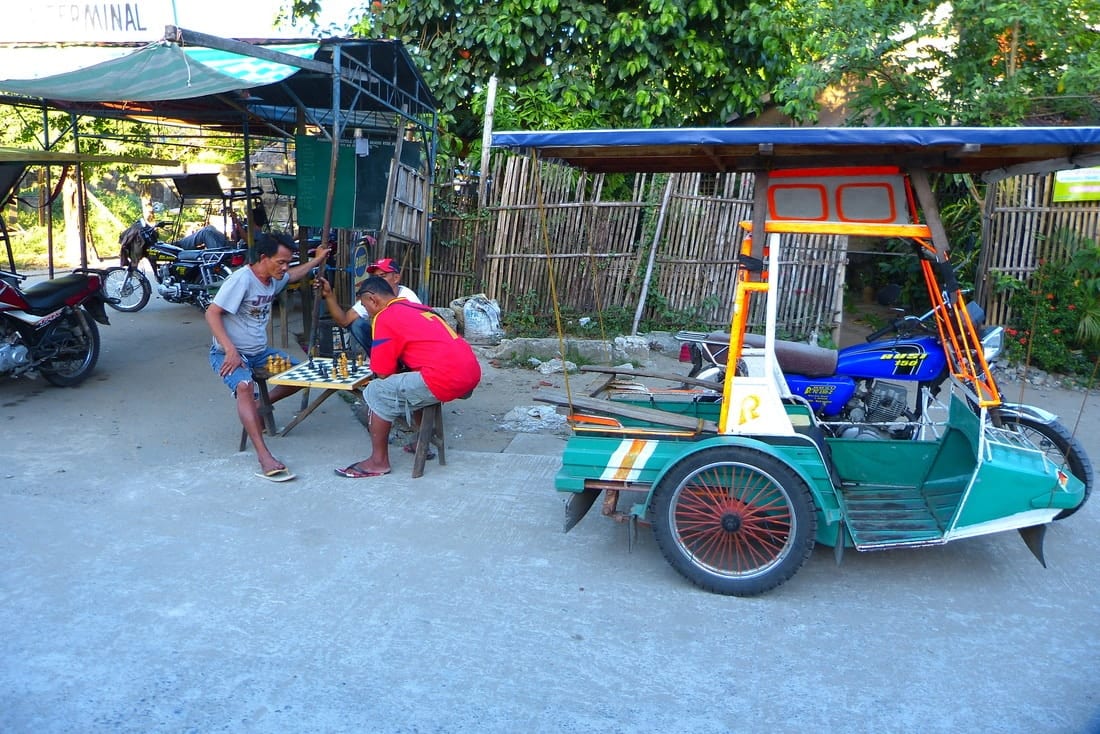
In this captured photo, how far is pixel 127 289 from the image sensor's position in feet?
38.8

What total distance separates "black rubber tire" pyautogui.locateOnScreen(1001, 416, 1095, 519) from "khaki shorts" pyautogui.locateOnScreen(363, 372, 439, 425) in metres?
3.29

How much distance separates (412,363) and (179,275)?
23.9 ft

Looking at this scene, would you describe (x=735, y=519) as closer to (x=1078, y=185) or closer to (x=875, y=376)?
(x=875, y=376)

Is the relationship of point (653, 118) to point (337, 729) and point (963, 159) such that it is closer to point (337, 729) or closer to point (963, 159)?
point (963, 159)

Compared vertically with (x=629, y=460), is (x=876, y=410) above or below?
above

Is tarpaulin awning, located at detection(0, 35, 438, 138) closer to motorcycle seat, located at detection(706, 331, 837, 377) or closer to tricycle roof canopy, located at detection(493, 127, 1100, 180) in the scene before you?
tricycle roof canopy, located at detection(493, 127, 1100, 180)

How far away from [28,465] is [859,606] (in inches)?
200

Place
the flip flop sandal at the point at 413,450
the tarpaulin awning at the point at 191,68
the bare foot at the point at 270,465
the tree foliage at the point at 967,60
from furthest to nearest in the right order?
the tree foliage at the point at 967,60
the tarpaulin awning at the point at 191,68
the flip flop sandal at the point at 413,450
the bare foot at the point at 270,465

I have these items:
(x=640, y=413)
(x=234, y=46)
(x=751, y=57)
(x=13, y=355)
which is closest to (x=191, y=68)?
(x=234, y=46)

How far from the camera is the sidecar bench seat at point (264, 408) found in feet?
20.1

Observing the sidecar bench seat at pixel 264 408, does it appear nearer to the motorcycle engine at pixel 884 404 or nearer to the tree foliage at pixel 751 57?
the motorcycle engine at pixel 884 404

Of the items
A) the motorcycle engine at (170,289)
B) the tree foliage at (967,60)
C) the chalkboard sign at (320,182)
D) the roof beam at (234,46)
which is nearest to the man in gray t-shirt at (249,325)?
the roof beam at (234,46)

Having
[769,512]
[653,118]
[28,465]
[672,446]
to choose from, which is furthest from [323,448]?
[653,118]

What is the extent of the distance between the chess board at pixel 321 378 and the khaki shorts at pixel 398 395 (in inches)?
13.6
